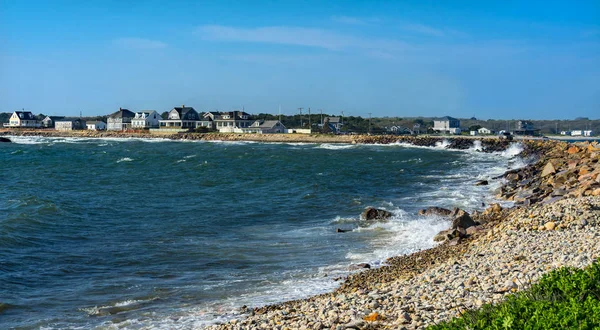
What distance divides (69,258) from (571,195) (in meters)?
15.9

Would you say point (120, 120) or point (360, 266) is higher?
point (120, 120)

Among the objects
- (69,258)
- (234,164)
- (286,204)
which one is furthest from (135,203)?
(234,164)

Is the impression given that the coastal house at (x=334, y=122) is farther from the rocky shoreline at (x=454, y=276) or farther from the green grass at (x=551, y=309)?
the green grass at (x=551, y=309)

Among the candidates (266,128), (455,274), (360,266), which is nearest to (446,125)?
(266,128)

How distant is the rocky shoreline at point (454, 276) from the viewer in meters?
8.82

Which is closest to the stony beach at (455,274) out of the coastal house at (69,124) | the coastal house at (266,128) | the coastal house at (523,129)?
the coastal house at (266,128)

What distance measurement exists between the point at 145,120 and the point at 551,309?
451 ft

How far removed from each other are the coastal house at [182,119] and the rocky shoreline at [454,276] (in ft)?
401

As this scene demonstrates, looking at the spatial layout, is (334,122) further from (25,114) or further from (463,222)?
(463,222)

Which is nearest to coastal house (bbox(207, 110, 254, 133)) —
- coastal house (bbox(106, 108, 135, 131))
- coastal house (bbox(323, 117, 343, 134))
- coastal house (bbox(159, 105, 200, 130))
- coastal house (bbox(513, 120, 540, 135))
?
coastal house (bbox(159, 105, 200, 130))

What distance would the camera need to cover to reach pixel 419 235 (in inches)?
704

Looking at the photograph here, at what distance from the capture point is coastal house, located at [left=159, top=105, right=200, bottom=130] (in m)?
135

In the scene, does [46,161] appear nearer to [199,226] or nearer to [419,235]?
[199,226]

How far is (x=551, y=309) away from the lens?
6.49 meters
